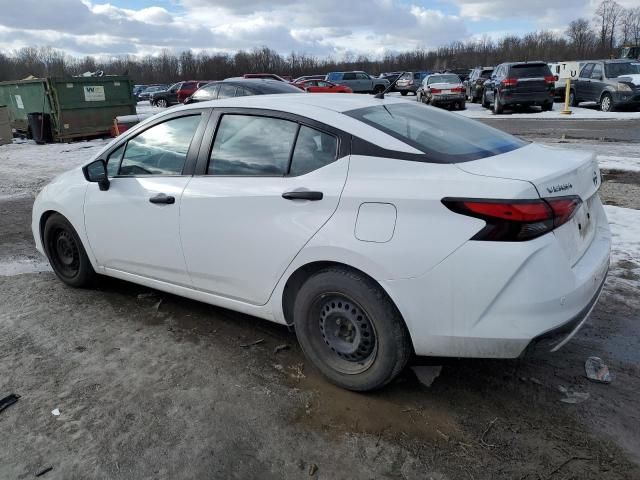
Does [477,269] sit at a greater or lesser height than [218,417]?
greater

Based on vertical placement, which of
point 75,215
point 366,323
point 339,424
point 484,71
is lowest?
→ point 339,424

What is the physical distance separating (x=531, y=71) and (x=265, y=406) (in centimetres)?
1987

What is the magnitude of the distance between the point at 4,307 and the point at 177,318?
154cm

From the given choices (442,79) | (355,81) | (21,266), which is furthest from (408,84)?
(21,266)

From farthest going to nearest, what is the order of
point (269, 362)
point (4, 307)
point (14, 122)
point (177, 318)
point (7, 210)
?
point (14, 122)
point (7, 210)
point (4, 307)
point (177, 318)
point (269, 362)

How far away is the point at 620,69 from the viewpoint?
19156mm

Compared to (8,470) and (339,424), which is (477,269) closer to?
(339,424)

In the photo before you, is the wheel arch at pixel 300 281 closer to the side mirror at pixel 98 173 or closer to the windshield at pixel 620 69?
the side mirror at pixel 98 173

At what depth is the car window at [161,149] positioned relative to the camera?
3695 millimetres

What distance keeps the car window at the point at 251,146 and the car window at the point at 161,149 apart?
285mm

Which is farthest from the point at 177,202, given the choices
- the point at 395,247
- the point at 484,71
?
the point at 484,71

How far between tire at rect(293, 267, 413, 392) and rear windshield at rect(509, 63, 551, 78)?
758 inches

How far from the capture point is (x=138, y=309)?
4.33 meters

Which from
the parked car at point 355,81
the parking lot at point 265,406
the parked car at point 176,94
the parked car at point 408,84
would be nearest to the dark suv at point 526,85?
the parked car at point 355,81
